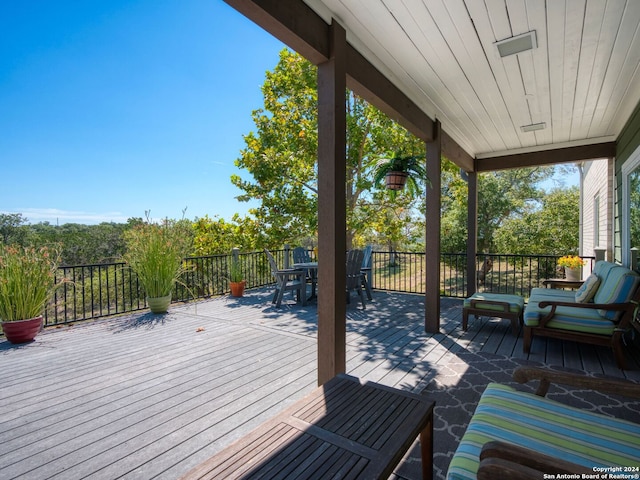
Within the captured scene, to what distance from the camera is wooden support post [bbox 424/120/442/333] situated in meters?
3.85

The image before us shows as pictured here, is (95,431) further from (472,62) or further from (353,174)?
(353,174)

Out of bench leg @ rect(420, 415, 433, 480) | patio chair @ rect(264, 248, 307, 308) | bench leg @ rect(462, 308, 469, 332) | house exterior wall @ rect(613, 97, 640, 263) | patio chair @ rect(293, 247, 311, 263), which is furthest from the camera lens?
patio chair @ rect(293, 247, 311, 263)

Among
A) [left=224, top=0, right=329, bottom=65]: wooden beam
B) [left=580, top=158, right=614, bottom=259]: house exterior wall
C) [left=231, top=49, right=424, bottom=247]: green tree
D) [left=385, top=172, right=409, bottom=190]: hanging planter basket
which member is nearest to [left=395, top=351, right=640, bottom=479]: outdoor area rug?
[left=385, top=172, right=409, bottom=190]: hanging planter basket

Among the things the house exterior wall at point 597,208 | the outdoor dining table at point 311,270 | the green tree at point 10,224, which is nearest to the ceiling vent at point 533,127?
the house exterior wall at point 597,208

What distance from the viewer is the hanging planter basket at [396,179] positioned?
3.15 metres

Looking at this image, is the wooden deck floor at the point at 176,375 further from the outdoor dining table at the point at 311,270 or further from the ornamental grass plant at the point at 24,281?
the outdoor dining table at the point at 311,270

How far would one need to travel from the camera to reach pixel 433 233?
3904 mm

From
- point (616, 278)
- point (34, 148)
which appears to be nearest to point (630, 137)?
point (616, 278)

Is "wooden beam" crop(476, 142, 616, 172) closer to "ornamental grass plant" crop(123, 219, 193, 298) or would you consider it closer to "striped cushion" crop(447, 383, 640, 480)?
"striped cushion" crop(447, 383, 640, 480)

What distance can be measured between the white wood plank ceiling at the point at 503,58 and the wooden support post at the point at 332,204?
33cm

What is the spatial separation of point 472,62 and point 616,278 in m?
2.52

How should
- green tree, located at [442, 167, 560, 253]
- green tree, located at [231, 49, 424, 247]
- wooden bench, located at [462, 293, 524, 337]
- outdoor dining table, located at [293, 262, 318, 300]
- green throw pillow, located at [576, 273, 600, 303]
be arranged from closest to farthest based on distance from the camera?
1. green throw pillow, located at [576, 273, 600, 303]
2. wooden bench, located at [462, 293, 524, 337]
3. outdoor dining table, located at [293, 262, 318, 300]
4. green tree, located at [231, 49, 424, 247]
5. green tree, located at [442, 167, 560, 253]

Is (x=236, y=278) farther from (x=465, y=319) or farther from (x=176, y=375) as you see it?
(x=465, y=319)

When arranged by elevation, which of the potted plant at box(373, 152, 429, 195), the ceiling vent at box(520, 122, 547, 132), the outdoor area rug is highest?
the ceiling vent at box(520, 122, 547, 132)
